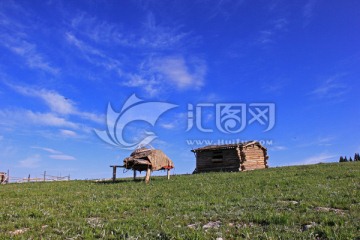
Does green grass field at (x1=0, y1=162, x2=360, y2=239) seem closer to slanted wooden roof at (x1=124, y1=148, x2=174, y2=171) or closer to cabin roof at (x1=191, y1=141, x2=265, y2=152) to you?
slanted wooden roof at (x1=124, y1=148, x2=174, y2=171)

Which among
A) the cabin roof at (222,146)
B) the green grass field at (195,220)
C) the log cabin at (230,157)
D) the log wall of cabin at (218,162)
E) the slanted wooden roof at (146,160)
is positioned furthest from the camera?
the cabin roof at (222,146)

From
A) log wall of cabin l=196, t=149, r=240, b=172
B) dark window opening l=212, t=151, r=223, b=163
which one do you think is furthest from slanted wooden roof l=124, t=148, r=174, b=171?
dark window opening l=212, t=151, r=223, b=163

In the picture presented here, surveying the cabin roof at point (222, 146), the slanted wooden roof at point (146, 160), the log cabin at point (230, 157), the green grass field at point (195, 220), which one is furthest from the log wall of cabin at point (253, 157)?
the green grass field at point (195, 220)

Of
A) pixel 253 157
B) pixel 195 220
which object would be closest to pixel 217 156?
pixel 253 157

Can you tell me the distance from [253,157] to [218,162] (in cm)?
584

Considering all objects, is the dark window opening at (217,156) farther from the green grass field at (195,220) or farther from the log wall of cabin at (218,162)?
the green grass field at (195,220)

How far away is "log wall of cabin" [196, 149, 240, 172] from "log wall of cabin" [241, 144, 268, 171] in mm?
1212

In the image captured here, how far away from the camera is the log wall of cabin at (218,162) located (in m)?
52.9

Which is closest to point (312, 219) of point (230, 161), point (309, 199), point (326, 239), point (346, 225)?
point (346, 225)

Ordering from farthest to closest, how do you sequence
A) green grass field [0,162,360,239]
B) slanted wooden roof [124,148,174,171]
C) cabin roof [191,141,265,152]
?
cabin roof [191,141,265,152] < slanted wooden roof [124,148,174,171] < green grass field [0,162,360,239]

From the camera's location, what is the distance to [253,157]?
5534cm

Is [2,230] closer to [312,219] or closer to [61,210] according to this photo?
[61,210]

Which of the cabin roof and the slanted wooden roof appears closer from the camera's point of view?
the slanted wooden roof

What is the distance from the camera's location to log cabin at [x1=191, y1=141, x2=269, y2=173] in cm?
5275
